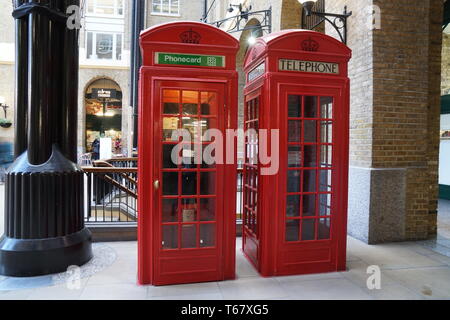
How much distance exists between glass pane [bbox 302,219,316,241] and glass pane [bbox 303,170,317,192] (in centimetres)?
42

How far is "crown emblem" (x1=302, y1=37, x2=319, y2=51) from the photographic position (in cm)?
391

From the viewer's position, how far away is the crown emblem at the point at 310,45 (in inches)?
154

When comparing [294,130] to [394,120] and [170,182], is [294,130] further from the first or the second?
[394,120]

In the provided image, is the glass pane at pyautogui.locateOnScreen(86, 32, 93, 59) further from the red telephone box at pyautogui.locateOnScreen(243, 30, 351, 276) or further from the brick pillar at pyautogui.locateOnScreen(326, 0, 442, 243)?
the red telephone box at pyautogui.locateOnScreen(243, 30, 351, 276)

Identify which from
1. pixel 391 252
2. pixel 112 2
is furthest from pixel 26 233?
pixel 112 2

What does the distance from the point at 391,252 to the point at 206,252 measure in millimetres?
3019

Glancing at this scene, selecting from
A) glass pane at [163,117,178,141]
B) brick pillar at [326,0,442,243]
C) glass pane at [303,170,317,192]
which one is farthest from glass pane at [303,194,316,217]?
glass pane at [163,117,178,141]

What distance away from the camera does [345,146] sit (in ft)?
13.3

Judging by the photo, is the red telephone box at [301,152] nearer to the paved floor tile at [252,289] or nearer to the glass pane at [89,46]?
the paved floor tile at [252,289]

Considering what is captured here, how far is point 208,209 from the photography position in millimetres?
3812

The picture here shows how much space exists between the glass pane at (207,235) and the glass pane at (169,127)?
1113mm

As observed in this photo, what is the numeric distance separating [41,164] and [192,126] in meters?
2.08

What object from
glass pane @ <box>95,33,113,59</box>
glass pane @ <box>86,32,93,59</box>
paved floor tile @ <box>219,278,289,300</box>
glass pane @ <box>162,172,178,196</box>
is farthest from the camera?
glass pane @ <box>95,33,113,59</box>
